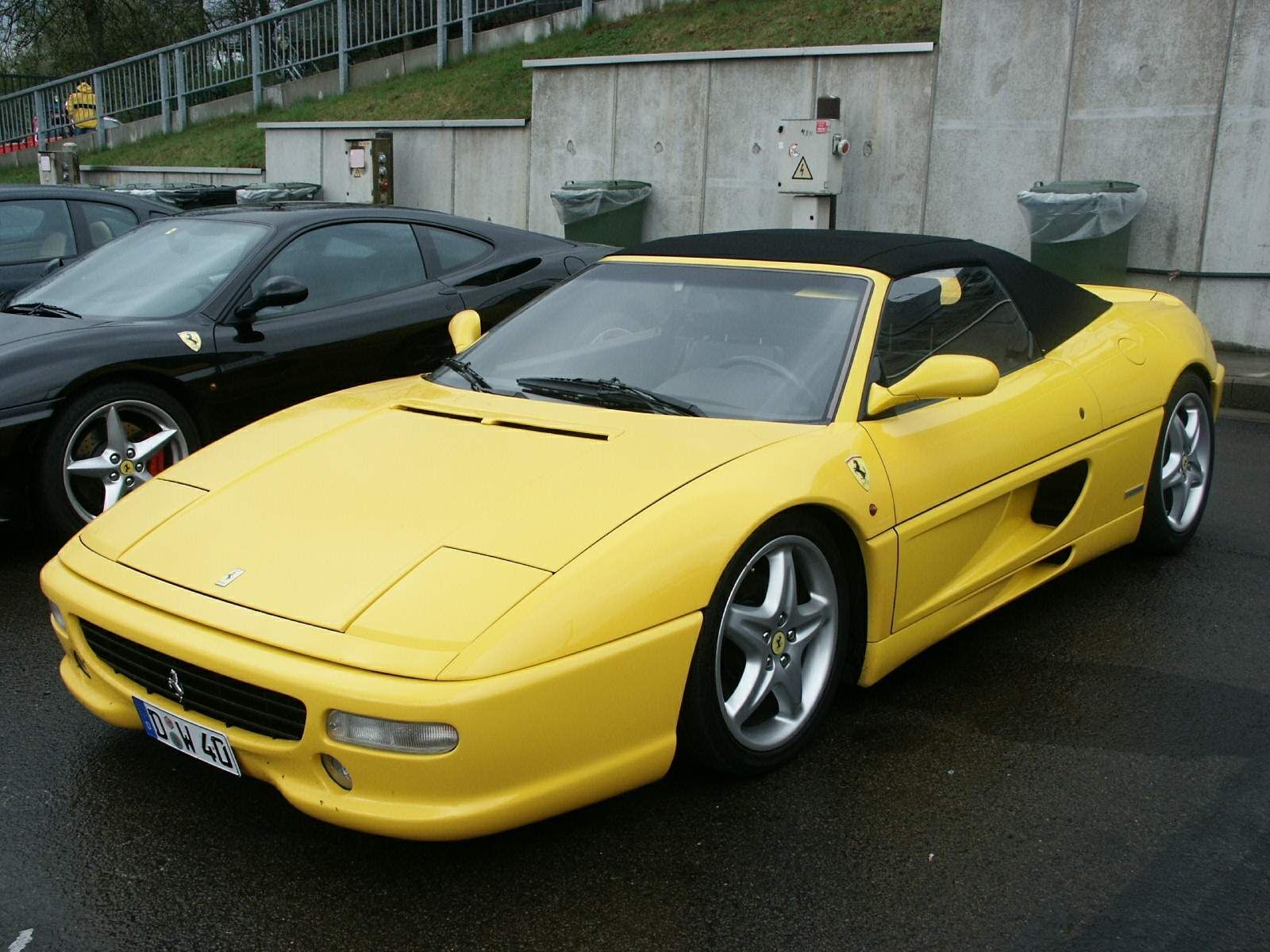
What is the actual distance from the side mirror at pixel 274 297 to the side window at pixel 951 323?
2.75 metres

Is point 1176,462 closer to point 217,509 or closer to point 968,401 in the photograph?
point 968,401

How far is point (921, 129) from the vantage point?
11289 millimetres

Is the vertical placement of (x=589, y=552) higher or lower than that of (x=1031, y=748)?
higher

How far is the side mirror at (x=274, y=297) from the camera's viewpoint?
17.3 ft

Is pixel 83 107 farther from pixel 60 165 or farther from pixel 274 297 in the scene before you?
pixel 274 297

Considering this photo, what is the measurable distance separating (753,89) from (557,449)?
10038 millimetres

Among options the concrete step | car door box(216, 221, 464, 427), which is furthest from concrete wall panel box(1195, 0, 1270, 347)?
car door box(216, 221, 464, 427)

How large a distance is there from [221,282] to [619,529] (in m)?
3.46

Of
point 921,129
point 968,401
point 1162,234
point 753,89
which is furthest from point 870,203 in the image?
point 968,401

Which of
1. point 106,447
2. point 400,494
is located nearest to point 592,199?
point 106,447

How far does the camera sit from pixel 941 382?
3322mm

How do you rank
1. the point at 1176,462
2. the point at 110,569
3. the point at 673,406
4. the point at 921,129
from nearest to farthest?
the point at 110,569 < the point at 673,406 < the point at 1176,462 < the point at 921,129

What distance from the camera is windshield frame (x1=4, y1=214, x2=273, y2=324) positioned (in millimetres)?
5297

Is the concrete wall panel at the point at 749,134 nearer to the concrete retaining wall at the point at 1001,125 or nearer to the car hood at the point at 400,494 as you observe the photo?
the concrete retaining wall at the point at 1001,125
